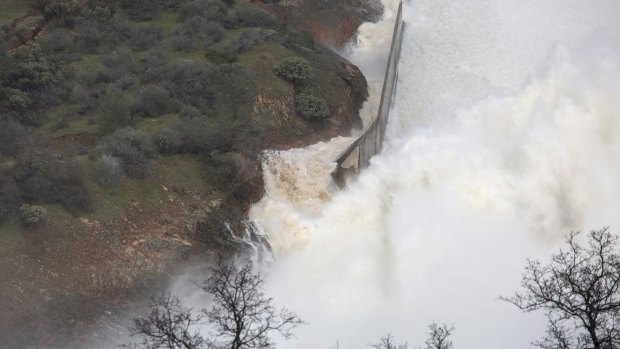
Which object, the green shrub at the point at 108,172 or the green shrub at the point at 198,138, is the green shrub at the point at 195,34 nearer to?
the green shrub at the point at 198,138

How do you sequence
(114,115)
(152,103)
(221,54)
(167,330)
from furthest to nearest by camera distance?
(221,54)
(152,103)
(114,115)
(167,330)

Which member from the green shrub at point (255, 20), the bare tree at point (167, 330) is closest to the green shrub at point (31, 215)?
the bare tree at point (167, 330)

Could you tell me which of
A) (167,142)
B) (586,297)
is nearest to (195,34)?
(167,142)

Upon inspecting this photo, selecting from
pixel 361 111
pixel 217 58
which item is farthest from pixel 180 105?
pixel 361 111

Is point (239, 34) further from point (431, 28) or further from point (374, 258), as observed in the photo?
point (374, 258)

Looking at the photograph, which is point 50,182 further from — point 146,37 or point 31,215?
point 146,37

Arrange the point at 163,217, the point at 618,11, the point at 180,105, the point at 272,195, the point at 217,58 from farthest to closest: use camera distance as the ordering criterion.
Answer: the point at 618,11, the point at 217,58, the point at 180,105, the point at 272,195, the point at 163,217

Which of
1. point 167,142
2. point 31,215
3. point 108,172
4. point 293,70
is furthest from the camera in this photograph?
point 293,70
